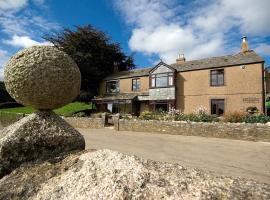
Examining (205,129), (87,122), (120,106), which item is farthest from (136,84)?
(205,129)

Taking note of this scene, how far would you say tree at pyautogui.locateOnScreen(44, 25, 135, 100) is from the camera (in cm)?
3631

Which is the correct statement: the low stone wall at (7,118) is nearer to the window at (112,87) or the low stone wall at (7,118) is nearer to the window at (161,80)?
the window at (112,87)

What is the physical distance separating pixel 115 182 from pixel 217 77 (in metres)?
24.6

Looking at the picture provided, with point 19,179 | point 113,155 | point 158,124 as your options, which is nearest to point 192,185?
point 113,155

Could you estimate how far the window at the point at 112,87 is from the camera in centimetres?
3459

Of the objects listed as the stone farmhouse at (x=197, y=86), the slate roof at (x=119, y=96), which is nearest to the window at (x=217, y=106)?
the stone farmhouse at (x=197, y=86)

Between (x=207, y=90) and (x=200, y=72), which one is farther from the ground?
(x=200, y=72)

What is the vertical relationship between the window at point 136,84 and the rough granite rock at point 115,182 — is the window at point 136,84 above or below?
above

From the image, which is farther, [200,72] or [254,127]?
[200,72]

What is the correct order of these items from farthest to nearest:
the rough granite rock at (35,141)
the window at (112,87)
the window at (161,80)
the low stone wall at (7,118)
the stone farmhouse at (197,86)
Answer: the window at (112,87) → the low stone wall at (7,118) → the window at (161,80) → the stone farmhouse at (197,86) → the rough granite rock at (35,141)

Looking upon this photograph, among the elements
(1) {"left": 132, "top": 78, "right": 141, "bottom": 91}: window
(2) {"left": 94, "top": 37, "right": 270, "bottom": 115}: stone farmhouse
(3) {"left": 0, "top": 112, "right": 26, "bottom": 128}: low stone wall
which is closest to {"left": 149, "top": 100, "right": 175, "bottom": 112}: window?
(2) {"left": 94, "top": 37, "right": 270, "bottom": 115}: stone farmhouse

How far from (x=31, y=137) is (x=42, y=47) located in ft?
6.54

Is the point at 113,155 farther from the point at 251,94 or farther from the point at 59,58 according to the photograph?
the point at 251,94

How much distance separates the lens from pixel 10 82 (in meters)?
5.18
